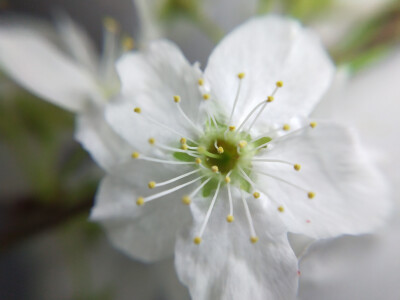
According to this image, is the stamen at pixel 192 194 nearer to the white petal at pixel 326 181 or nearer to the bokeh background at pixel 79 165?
the white petal at pixel 326 181

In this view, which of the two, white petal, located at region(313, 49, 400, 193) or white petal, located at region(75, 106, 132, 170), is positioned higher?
white petal, located at region(313, 49, 400, 193)

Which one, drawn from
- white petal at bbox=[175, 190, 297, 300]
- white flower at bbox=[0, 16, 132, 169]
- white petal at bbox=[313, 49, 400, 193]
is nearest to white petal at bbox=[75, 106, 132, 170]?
white flower at bbox=[0, 16, 132, 169]

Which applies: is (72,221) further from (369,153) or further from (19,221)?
(369,153)

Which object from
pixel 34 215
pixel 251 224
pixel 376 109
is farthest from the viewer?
pixel 34 215

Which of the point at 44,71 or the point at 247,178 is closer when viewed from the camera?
the point at 247,178

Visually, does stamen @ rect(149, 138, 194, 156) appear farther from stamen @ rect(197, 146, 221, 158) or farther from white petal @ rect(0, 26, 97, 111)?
white petal @ rect(0, 26, 97, 111)

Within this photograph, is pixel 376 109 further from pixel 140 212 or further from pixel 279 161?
pixel 140 212

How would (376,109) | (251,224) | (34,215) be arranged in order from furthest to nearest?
(34,215), (376,109), (251,224)

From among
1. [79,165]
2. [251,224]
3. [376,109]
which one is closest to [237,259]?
[251,224]
